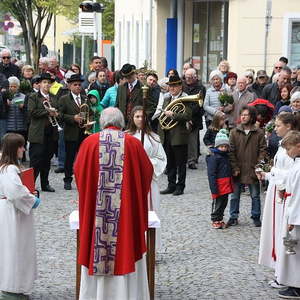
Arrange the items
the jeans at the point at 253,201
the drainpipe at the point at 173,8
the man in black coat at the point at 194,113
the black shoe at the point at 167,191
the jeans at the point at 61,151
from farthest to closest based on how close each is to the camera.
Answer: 1. the drainpipe at the point at 173,8
2. the jeans at the point at 61,151
3. the man in black coat at the point at 194,113
4. the black shoe at the point at 167,191
5. the jeans at the point at 253,201

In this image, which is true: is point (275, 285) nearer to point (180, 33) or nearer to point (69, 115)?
point (69, 115)

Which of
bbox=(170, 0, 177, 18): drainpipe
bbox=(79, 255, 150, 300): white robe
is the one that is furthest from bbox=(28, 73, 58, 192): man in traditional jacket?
bbox=(170, 0, 177, 18): drainpipe

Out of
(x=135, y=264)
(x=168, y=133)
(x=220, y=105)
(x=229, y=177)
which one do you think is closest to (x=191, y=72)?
(x=220, y=105)

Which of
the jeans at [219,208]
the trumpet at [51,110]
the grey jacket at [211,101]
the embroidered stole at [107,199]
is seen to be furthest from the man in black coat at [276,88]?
the embroidered stole at [107,199]

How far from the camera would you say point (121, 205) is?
26.8ft

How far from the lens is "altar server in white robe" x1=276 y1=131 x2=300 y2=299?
8.92m

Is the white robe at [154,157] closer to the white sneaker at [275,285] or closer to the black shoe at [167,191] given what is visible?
the white sneaker at [275,285]

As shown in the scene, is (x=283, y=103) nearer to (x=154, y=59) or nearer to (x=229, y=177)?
(x=229, y=177)

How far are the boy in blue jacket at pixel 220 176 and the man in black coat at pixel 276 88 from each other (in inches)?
152

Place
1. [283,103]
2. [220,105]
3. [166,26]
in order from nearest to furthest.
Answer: [283,103]
[220,105]
[166,26]

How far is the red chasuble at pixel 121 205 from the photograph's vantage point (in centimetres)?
815

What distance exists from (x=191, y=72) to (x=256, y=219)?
16.6ft

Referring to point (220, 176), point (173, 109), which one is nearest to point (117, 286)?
point (220, 176)

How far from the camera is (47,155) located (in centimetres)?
1567
